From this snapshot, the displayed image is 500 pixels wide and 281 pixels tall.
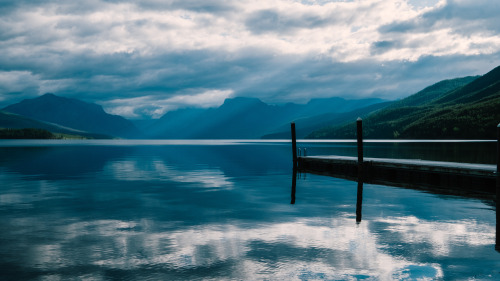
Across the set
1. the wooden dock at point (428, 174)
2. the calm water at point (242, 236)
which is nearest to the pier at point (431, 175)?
the wooden dock at point (428, 174)

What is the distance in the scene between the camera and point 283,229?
816 inches

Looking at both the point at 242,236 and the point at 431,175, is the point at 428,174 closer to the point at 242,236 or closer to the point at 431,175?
the point at 431,175

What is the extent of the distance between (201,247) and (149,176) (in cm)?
3331

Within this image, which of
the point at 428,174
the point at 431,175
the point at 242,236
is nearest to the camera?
the point at 242,236

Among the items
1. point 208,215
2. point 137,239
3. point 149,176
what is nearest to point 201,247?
point 137,239

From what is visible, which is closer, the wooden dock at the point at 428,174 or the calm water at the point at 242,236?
the calm water at the point at 242,236

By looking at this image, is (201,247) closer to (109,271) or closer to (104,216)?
(109,271)

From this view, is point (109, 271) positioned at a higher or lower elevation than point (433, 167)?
lower

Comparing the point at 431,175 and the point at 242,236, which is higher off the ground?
the point at 431,175

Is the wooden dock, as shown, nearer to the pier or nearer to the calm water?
the pier

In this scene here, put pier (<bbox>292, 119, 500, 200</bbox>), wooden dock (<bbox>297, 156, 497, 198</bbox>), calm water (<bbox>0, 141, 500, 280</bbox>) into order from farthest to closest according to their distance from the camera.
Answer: wooden dock (<bbox>297, 156, 497, 198</bbox>) → pier (<bbox>292, 119, 500, 200</bbox>) → calm water (<bbox>0, 141, 500, 280</bbox>)

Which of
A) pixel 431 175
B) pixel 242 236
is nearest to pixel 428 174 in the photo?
pixel 431 175

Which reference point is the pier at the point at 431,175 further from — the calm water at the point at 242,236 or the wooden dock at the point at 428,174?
the calm water at the point at 242,236

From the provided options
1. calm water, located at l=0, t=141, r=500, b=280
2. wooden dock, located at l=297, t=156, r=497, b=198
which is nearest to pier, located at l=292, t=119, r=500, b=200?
wooden dock, located at l=297, t=156, r=497, b=198
